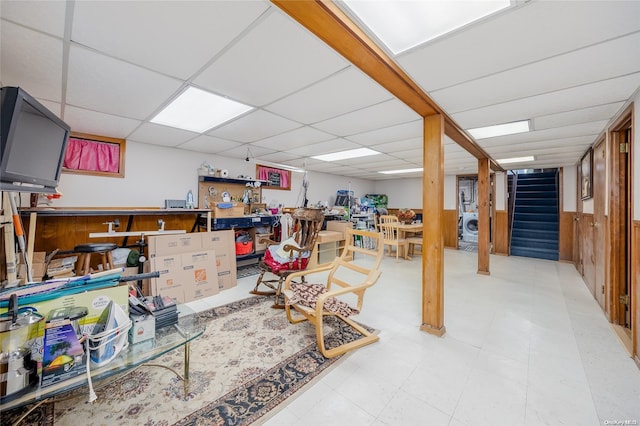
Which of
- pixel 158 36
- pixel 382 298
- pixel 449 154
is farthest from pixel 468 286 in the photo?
pixel 158 36

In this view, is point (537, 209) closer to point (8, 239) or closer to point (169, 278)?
point (169, 278)

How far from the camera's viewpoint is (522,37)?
1436mm

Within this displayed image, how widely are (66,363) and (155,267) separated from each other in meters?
2.16

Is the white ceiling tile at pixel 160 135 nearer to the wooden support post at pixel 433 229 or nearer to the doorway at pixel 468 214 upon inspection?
the wooden support post at pixel 433 229

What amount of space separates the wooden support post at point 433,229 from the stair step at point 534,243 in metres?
6.01

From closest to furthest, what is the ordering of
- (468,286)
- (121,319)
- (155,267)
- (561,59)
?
(121,319) < (561,59) < (155,267) < (468,286)

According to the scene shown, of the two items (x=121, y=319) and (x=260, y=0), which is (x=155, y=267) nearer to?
(x=121, y=319)

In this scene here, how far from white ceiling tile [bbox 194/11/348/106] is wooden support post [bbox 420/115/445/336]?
1.25 meters

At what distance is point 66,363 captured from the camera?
1220 millimetres

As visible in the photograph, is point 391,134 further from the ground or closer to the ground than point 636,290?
further from the ground

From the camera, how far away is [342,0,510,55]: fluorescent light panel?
48.7 inches

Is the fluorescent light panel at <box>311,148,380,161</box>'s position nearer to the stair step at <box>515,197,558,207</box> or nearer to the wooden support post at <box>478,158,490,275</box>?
the wooden support post at <box>478,158,490,275</box>

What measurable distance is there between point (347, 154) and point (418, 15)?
3398 millimetres

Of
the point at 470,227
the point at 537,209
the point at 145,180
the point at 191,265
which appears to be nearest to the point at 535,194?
the point at 537,209
